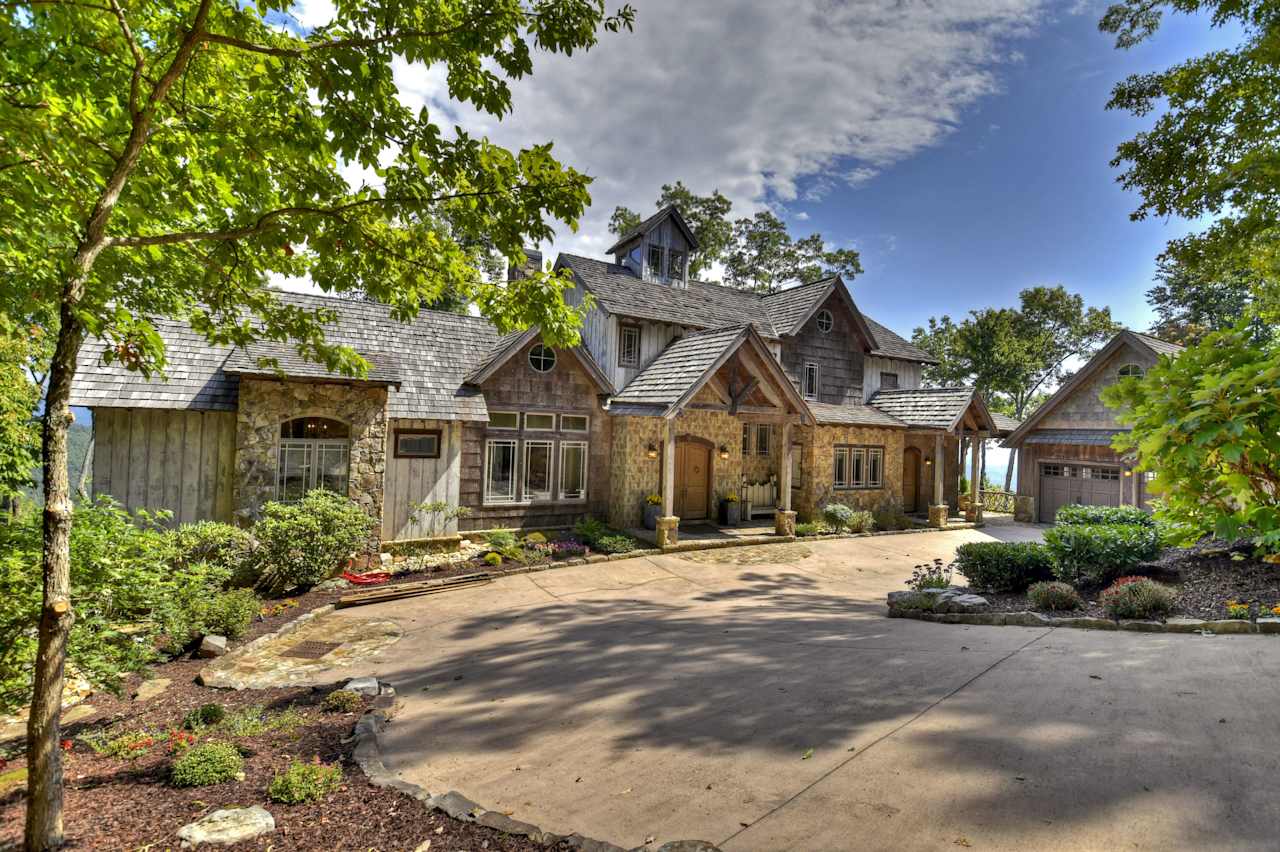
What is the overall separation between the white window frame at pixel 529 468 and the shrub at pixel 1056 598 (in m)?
10.7

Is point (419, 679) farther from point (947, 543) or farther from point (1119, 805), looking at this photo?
point (947, 543)

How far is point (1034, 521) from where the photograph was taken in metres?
20.8

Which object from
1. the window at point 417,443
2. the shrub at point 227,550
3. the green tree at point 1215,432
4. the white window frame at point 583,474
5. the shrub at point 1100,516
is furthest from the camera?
the white window frame at point 583,474

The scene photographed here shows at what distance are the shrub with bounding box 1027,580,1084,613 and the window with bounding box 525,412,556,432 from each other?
1092cm

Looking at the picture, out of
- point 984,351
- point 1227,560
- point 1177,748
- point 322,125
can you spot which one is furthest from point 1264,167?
point 984,351

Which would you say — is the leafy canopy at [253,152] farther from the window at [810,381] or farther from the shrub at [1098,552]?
the window at [810,381]

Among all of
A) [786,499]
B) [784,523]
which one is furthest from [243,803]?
[786,499]

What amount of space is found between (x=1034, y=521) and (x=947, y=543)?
24.0ft

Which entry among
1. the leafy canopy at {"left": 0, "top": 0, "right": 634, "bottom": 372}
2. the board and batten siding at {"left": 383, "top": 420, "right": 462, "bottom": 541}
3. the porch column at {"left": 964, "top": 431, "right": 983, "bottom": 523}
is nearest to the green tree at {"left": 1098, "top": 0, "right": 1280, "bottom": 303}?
Answer: the porch column at {"left": 964, "top": 431, "right": 983, "bottom": 523}

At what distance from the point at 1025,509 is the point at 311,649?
23.0m

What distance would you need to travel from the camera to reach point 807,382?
2048 cm

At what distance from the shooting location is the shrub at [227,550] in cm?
962

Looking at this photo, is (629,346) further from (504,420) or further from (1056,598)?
(1056,598)

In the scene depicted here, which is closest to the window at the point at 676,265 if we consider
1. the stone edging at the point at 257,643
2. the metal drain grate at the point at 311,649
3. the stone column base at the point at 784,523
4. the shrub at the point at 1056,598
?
the stone column base at the point at 784,523
